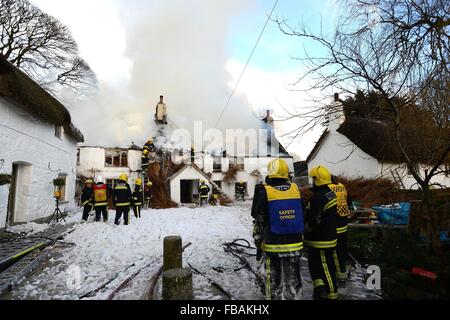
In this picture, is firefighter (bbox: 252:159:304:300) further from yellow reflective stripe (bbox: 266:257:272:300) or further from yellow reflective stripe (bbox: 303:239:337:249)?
yellow reflective stripe (bbox: 303:239:337:249)

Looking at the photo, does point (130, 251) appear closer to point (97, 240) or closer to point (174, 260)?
point (97, 240)

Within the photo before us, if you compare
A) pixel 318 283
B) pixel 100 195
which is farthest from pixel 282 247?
pixel 100 195

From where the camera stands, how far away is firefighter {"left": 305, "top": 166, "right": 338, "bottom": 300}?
3.50m

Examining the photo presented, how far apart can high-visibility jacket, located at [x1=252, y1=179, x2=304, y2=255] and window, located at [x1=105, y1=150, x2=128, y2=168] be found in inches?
846

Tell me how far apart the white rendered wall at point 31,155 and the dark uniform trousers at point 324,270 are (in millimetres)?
8188

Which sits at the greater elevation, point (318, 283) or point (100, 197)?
point (100, 197)

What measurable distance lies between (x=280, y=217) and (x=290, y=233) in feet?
0.76

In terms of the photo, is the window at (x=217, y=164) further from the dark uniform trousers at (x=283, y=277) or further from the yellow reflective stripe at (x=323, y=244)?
the dark uniform trousers at (x=283, y=277)

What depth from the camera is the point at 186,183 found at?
26.3 metres

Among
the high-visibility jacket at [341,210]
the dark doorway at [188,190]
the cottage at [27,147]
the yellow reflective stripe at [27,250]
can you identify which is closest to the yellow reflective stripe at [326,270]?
the high-visibility jacket at [341,210]

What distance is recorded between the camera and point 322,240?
3.55 meters

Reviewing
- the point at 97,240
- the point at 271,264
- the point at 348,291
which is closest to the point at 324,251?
the point at 271,264

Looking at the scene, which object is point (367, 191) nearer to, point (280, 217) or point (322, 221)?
point (322, 221)
